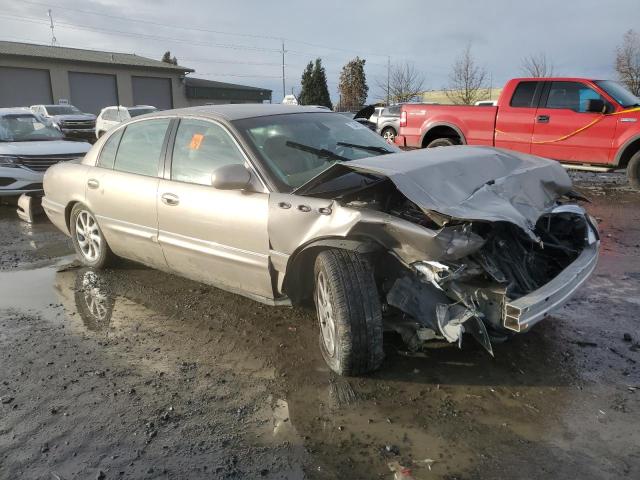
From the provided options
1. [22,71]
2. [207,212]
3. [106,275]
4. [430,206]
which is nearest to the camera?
[430,206]

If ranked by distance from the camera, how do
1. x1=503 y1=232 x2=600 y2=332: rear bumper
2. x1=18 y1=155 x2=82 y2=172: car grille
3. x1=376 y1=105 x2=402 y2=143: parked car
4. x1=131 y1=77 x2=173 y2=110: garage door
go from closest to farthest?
x1=503 y1=232 x2=600 y2=332: rear bumper < x1=18 y1=155 x2=82 y2=172: car grille < x1=376 y1=105 x2=402 y2=143: parked car < x1=131 y1=77 x2=173 y2=110: garage door

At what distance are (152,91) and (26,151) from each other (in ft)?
109

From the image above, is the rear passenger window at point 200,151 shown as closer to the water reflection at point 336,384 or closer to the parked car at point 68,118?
the water reflection at point 336,384

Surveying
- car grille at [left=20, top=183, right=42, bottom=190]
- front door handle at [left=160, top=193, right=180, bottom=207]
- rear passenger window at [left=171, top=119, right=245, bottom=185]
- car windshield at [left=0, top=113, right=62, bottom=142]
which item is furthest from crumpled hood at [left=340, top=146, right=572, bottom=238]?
car windshield at [left=0, top=113, right=62, bottom=142]

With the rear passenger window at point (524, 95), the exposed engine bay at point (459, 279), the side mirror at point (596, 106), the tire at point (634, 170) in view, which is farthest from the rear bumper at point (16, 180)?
the tire at point (634, 170)

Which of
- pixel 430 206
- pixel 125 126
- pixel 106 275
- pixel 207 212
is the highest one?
pixel 125 126

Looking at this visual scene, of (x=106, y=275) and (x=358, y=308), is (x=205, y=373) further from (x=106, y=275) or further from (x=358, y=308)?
(x=106, y=275)

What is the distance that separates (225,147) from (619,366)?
3079 mm

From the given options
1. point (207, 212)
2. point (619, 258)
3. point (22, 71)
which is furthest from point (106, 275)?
point (22, 71)

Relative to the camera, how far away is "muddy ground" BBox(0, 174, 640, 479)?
2.62 m

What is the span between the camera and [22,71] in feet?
107

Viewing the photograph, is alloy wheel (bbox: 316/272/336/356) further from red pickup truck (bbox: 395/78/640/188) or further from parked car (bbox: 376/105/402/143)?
parked car (bbox: 376/105/402/143)

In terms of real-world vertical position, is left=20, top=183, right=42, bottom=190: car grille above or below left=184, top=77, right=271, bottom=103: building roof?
below

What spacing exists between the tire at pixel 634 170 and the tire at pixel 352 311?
7.92 meters
